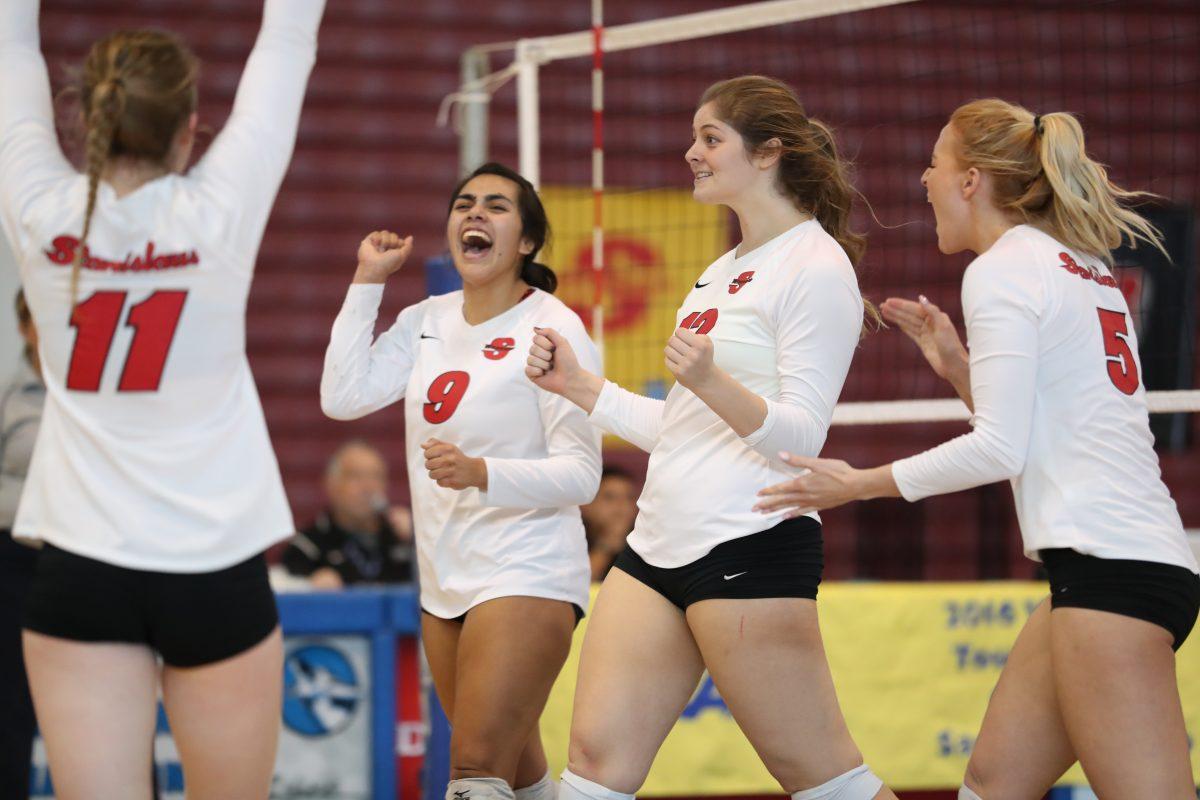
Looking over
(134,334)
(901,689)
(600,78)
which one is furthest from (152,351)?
(901,689)

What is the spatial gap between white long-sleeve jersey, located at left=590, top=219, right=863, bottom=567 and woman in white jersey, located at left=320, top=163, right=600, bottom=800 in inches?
15.8

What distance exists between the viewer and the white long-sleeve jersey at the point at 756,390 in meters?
3.08

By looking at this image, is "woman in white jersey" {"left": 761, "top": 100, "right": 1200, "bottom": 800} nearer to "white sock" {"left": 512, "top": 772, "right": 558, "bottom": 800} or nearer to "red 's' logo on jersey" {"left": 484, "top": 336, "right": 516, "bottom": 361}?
"red 's' logo on jersey" {"left": 484, "top": 336, "right": 516, "bottom": 361}

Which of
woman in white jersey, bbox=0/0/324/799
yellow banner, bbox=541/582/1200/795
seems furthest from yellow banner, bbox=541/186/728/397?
woman in white jersey, bbox=0/0/324/799

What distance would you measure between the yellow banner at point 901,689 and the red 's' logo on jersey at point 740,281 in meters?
2.11

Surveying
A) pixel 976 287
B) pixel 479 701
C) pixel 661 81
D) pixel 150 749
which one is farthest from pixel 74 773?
pixel 661 81

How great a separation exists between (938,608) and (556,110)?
454 cm

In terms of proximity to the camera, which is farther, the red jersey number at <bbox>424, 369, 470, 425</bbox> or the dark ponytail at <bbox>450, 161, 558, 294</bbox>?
the dark ponytail at <bbox>450, 161, 558, 294</bbox>

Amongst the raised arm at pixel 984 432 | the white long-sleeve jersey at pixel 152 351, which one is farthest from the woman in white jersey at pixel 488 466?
the white long-sleeve jersey at pixel 152 351

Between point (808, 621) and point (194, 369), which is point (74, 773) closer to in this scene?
point (194, 369)

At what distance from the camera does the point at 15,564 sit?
14.1ft

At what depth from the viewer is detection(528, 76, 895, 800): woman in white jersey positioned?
3035 millimetres

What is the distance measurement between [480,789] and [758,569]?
94 centimetres

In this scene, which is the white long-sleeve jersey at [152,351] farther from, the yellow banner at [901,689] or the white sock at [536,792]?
the yellow banner at [901,689]
